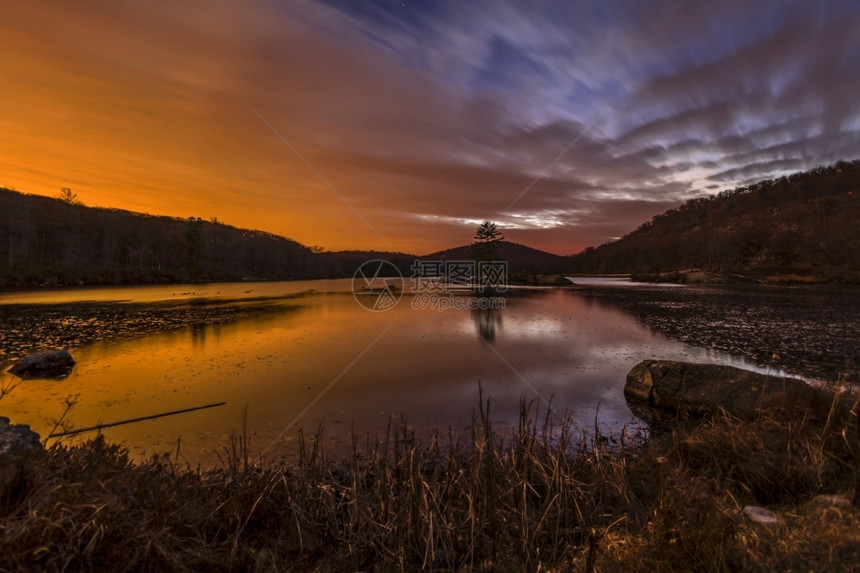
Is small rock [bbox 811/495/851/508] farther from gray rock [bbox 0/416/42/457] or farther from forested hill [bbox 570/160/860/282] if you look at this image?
forested hill [bbox 570/160/860/282]

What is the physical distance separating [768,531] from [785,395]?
5.04 meters

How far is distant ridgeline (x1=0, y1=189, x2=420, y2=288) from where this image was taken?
205ft

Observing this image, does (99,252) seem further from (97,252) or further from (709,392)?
(709,392)

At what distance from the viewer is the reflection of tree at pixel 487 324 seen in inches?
679

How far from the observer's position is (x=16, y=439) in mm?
4676

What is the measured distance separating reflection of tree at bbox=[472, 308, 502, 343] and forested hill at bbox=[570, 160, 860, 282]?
60.4 m

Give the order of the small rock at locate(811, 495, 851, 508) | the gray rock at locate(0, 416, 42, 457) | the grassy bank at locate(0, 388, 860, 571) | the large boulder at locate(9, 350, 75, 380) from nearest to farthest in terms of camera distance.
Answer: the grassy bank at locate(0, 388, 860, 571) → the small rock at locate(811, 495, 851, 508) → the gray rock at locate(0, 416, 42, 457) → the large boulder at locate(9, 350, 75, 380)

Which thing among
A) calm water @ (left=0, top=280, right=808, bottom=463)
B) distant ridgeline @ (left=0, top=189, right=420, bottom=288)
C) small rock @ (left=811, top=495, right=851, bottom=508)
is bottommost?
calm water @ (left=0, top=280, right=808, bottom=463)

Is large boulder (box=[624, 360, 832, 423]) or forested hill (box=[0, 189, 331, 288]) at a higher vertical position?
forested hill (box=[0, 189, 331, 288])

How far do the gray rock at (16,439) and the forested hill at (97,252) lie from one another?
69646mm

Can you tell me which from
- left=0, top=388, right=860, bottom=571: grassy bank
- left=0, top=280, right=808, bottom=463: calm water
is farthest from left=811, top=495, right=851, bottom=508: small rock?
left=0, top=280, right=808, bottom=463: calm water

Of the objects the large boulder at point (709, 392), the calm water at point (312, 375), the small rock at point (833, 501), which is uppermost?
the small rock at point (833, 501)

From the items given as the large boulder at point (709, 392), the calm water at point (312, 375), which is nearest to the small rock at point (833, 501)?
the large boulder at point (709, 392)

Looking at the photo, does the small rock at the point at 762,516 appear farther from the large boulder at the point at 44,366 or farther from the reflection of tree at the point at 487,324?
the large boulder at the point at 44,366
